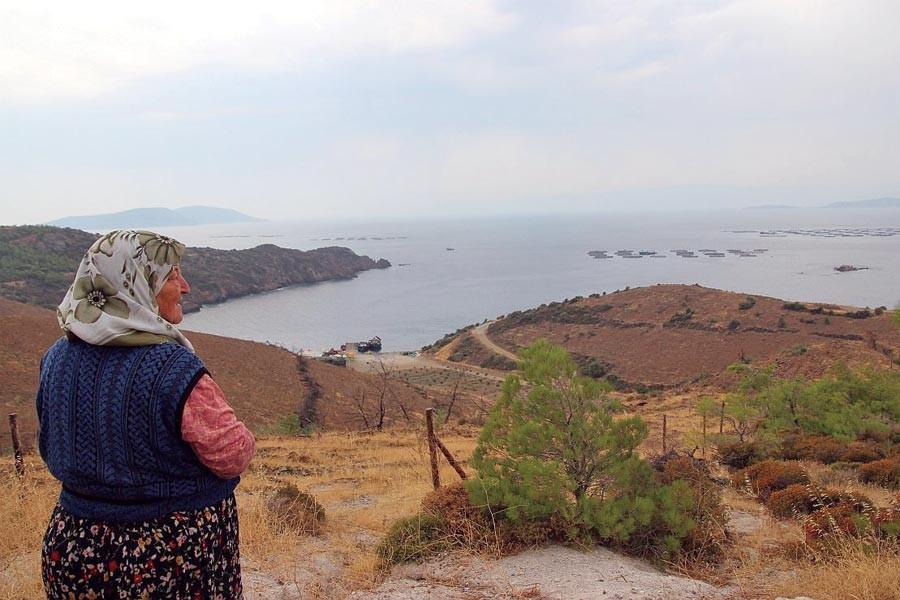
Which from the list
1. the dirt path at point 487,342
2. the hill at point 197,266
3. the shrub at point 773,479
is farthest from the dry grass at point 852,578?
the hill at point 197,266

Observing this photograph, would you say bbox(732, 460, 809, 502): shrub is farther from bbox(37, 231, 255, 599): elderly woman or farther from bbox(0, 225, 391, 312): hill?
bbox(0, 225, 391, 312): hill

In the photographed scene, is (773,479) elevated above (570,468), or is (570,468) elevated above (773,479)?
(570,468)

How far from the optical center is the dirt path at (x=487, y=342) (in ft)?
154

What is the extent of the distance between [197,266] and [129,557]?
9667 centimetres

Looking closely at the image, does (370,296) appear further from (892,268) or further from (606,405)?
(606,405)

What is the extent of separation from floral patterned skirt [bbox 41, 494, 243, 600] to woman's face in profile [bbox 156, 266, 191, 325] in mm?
706

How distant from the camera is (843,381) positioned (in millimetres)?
12180

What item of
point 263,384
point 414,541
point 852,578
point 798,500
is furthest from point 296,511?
point 263,384

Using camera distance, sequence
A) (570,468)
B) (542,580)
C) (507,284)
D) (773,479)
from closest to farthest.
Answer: (542,580) < (570,468) < (773,479) < (507,284)

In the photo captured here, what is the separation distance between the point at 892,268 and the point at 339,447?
4152 inches

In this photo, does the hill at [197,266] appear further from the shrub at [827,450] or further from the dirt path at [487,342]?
the shrub at [827,450]

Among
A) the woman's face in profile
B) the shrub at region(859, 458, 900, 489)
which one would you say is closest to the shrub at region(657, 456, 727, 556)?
the woman's face in profile

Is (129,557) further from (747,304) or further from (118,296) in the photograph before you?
(747,304)

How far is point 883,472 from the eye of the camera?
7781 mm
